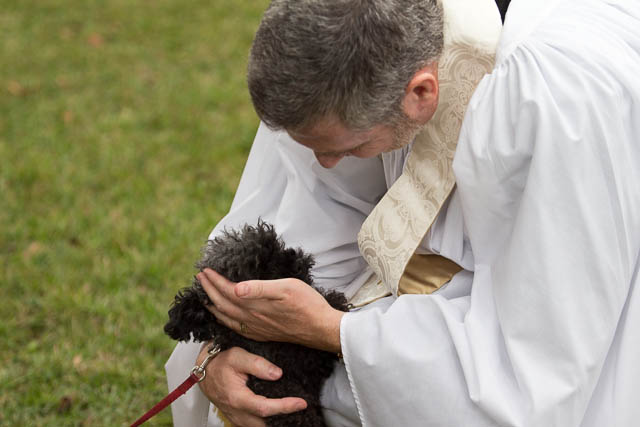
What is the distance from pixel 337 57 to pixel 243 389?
0.99 metres

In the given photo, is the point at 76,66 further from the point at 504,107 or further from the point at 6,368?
the point at 504,107

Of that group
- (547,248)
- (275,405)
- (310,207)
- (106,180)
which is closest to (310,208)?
(310,207)

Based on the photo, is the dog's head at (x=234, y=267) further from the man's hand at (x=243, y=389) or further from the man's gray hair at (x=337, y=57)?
the man's gray hair at (x=337, y=57)

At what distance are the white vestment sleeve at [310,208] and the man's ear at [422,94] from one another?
0.51 metres

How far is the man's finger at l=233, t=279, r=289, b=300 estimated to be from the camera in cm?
219

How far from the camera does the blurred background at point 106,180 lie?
144 inches

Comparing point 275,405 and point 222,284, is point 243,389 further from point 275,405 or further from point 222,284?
point 222,284

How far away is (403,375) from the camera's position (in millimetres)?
2115

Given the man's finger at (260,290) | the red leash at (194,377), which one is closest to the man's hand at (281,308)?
the man's finger at (260,290)

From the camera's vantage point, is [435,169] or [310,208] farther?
[310,208]

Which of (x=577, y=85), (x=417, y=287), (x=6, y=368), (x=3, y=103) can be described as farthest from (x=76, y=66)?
(x=577, y=85)

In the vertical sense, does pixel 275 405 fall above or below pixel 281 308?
below

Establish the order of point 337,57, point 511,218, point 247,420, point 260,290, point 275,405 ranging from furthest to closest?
point 247,420, point 275,405, point 260,290, point 511,218, point 337,57

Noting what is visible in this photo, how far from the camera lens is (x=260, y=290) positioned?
2.20 meters
